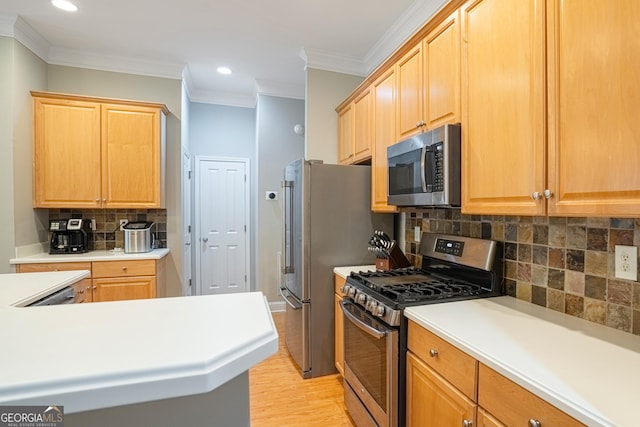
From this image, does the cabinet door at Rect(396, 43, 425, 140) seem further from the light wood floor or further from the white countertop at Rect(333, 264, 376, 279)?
the light wood floor

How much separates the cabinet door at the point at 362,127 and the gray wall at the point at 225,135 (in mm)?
1973

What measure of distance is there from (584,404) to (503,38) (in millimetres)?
1380

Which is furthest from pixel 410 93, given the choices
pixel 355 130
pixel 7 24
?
pixel 7 24

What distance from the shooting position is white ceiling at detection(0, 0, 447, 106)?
8.23 ft

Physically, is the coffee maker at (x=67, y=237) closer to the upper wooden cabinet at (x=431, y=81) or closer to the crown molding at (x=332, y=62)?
the crown molding at (x=332, y=62)

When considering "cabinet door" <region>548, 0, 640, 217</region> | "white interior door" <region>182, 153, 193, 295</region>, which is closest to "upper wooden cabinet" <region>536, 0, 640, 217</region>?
"cabinet door" <region>548, 0, 640, 217</region>

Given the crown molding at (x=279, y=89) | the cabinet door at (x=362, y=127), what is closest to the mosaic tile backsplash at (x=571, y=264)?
the cabinet door at (x=362, y=127)

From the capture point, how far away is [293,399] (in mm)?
2293

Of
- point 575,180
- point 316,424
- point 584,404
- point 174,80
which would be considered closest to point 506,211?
point 575,180

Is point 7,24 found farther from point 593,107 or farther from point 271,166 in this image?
point 593,107

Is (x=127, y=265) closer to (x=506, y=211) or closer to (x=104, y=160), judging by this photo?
(x=104, y=160)

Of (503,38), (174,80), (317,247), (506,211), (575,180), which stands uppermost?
(174,80)

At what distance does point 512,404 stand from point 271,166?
359 cm

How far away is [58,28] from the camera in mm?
2834
